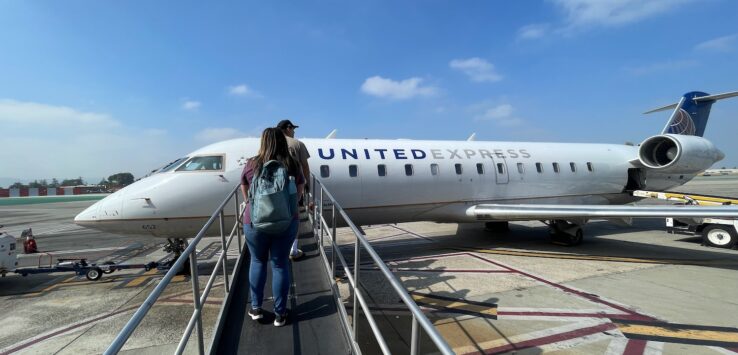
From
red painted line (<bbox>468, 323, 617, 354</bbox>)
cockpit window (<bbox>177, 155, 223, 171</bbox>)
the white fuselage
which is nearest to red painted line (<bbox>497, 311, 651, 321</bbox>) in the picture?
red painted line (<bbox>468, 323, 617, 354</bbox>)

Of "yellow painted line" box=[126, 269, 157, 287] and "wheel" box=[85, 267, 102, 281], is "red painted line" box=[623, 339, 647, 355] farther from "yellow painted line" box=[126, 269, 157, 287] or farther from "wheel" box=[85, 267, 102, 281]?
"wheel" box=[85, 267, 102, 281]

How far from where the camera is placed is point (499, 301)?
20.5 ft

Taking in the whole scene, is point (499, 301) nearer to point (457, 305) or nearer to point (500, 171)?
point (457, 305)

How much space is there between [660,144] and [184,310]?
16463 mm

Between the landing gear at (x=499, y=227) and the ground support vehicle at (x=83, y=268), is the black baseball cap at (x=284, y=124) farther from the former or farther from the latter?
the landing gear at (x=499, y=227)

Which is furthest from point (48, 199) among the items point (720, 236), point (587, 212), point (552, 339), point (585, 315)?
point (720, 236)

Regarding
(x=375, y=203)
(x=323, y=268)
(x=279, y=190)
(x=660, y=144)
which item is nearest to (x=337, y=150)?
(x=375, y=203)

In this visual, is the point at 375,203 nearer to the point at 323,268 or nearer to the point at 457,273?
the point at 457,273

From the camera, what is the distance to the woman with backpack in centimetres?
308

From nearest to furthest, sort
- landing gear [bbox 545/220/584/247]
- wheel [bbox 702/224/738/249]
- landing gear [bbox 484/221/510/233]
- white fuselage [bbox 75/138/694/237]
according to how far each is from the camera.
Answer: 1. white fuselage [bbox 75/138/694/237]
2. wheel [bbox 702/224/738/249]
3. landing gear [bbox 545/220/584/247]
4. landing gear [bbox 484/221/510/233]

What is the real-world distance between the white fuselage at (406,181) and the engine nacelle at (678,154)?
51 centimetres

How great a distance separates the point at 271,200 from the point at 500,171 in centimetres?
925

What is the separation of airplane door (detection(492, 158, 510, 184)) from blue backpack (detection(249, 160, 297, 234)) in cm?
890

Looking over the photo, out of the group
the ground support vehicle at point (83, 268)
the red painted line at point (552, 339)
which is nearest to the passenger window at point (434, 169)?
the red painted line at point (552, 339)
